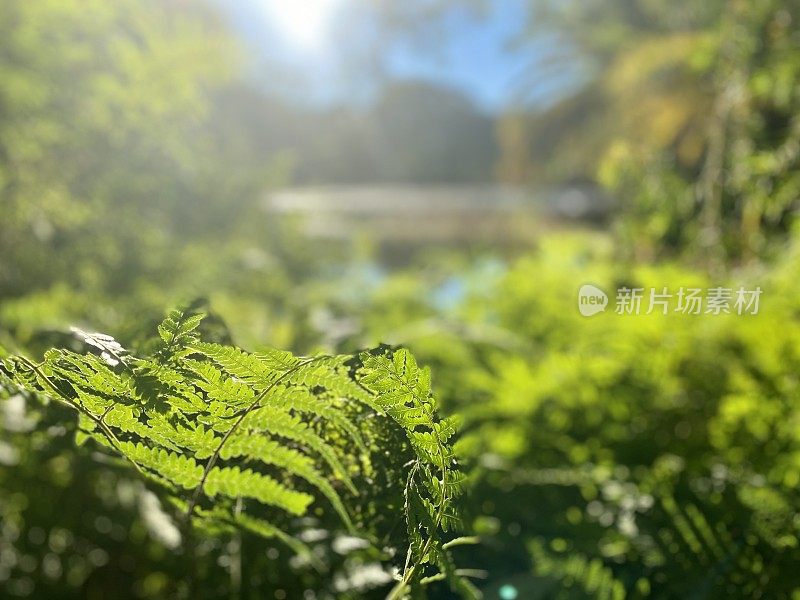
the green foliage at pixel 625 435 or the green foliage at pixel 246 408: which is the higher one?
the green foliage at pixel 625 435

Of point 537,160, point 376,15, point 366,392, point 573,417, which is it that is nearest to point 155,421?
point 366,392

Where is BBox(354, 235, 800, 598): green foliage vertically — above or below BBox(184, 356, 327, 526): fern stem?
above

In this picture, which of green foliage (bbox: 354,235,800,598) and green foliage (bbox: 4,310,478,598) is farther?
green foliage (bbox: 354,235,800,598)

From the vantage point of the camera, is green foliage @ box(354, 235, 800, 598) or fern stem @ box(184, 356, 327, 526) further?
green foliage @ box(354, 235, 800, 598)

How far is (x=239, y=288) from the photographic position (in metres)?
1.70

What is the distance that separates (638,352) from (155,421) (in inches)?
26.1

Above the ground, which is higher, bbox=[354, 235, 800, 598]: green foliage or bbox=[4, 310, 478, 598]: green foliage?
bbox=[354, 235, 800, 598]: green foliage

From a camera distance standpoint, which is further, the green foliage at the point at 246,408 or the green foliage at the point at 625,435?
the green foliage at the point at 625,435

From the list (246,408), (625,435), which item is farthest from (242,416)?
(625,435)

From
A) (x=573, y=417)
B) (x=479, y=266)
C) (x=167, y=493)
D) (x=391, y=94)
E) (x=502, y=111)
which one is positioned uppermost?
(x=391, y=94)

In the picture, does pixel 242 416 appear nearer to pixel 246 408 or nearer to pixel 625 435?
pixel 246 408

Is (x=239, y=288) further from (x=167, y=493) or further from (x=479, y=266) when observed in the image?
(x=167, y=493)

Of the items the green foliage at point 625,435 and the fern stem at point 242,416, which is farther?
the green foliage at point 625,435

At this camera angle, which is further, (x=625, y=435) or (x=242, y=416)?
(x=625, y=435)
